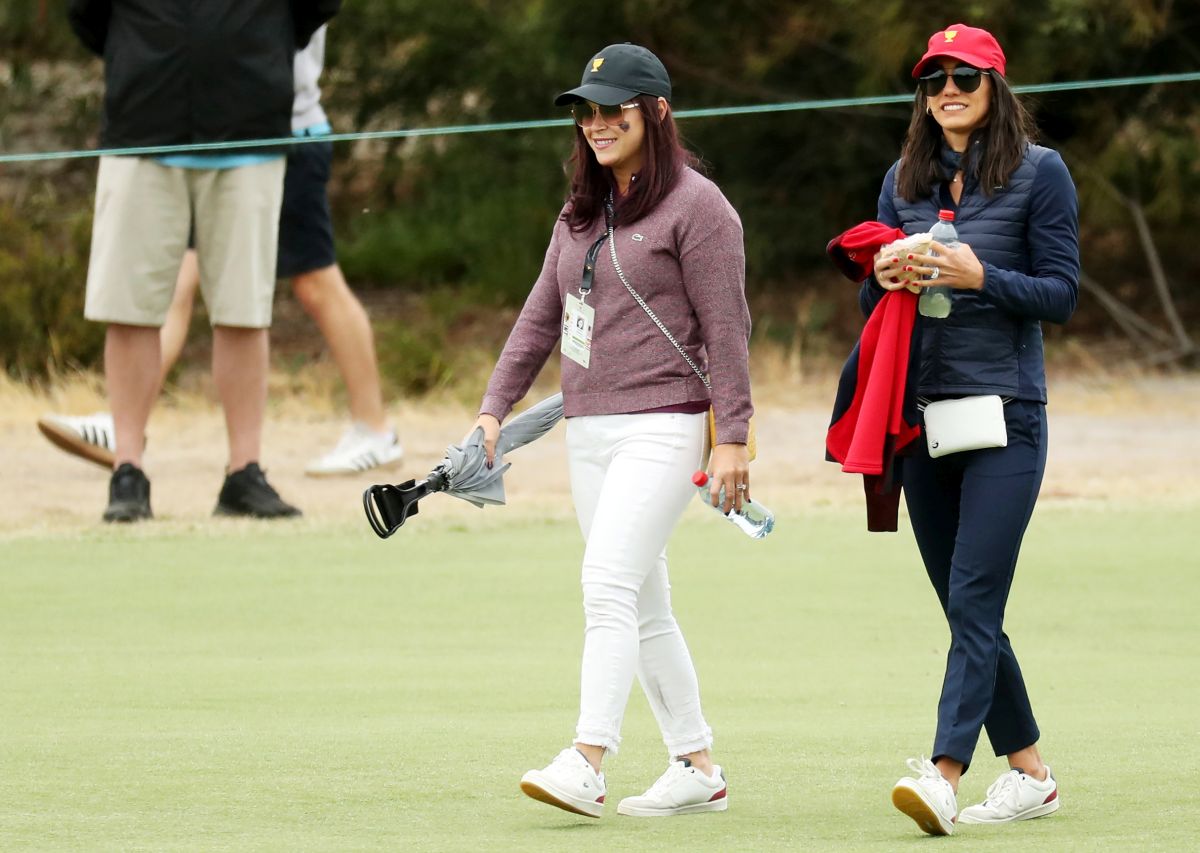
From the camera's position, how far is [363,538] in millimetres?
10297

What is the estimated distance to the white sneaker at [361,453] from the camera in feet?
38.2

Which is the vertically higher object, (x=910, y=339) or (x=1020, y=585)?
(x=910, y=339)

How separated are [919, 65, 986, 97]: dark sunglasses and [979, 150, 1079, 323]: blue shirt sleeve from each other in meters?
0.23

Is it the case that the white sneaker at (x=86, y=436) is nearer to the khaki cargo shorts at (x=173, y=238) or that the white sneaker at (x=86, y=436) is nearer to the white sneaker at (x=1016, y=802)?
the khaki cargo shorts at (x=173, y=238)

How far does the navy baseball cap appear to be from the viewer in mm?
5430

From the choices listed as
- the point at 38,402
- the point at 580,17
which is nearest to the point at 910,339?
the point at 38,402

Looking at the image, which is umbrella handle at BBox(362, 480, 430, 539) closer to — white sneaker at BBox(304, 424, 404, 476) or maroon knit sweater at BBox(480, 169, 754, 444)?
maroon knit sweater at BBox(480, 169, 754, 444)

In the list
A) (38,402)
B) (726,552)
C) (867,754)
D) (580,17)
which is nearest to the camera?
(867,754)

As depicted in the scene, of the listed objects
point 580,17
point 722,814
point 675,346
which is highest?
point 580,17

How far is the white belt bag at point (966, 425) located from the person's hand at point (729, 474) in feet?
1.41

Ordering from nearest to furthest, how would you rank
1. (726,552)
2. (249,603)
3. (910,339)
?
(910,339)
(249,603)
(726,552)

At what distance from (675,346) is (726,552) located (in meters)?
4.73

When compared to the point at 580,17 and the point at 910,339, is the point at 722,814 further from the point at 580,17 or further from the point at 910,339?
the point at 580,17

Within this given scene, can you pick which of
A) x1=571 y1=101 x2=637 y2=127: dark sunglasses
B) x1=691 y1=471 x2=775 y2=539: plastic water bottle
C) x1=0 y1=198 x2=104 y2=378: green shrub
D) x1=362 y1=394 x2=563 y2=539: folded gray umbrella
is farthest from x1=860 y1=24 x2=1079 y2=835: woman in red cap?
x1=0 y1=198 x2=104 y2=378: green shrub
